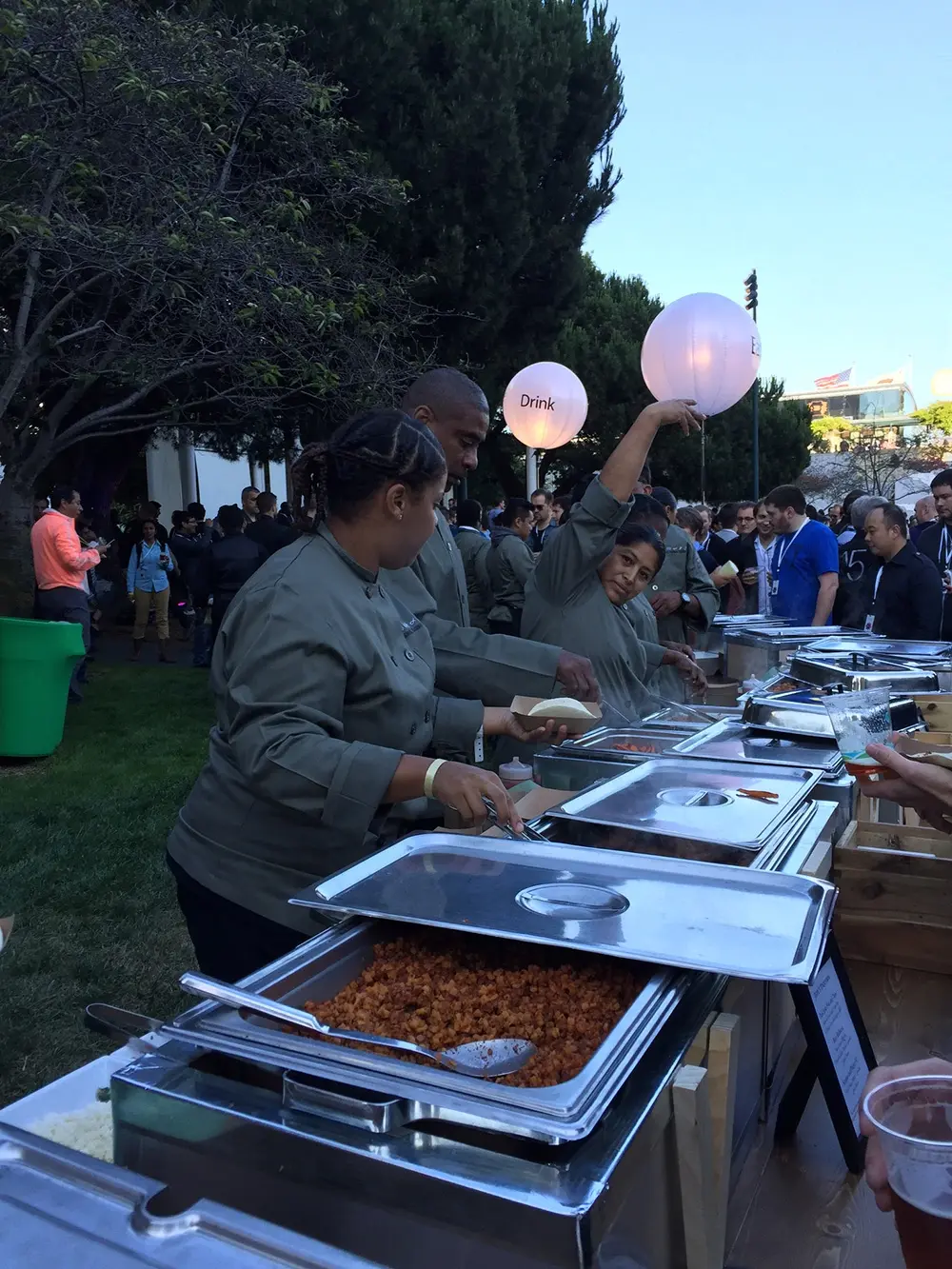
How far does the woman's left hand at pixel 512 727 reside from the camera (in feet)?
6.30

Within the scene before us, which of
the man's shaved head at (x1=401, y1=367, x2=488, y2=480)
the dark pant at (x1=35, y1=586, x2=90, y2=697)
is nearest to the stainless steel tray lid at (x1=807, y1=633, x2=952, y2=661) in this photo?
the man's shaved head at (x1=401, y1=367, x2=488, y2=480)

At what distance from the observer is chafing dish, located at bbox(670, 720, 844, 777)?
6.80ft

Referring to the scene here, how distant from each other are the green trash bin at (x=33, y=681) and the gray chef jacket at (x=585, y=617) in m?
4.10

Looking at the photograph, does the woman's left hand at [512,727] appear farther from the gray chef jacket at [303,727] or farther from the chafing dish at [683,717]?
the chafing dish at [683,717]

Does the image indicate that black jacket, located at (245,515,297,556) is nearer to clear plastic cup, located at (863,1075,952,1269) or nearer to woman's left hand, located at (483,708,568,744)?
woman's left hand, located at (483,708,568,744)

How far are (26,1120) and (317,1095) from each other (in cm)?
52

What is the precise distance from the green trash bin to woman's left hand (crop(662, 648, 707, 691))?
419cm

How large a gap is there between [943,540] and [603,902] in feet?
19.9

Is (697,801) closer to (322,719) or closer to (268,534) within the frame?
(322,719)

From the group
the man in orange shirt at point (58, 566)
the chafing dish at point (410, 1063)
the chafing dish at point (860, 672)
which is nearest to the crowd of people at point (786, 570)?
the chafing dish at point (860, 672)

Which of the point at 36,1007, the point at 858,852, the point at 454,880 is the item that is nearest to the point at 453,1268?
the point at 454,880

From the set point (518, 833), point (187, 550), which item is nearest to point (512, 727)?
point (518, 833)

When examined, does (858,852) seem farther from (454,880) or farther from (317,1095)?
(317,1095)

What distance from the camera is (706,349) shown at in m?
6.25
